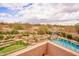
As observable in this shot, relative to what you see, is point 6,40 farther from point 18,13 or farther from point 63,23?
point 63,23

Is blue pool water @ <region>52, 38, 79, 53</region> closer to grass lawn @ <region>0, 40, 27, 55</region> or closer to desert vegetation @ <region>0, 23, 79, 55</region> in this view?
desert vegetation @ <region>0, 23, 79, 55</region>

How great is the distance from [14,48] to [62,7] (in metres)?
0.65

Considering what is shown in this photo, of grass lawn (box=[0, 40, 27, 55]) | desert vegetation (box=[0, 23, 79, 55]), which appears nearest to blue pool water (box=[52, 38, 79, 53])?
desert vegetation (box=[0, 23, 79, 55])

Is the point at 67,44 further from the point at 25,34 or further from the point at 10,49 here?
the point at 10,49

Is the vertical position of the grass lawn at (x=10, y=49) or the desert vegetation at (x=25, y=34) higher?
the desert vegetation at (x=25, y=34)

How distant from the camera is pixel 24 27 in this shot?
6.03 ft

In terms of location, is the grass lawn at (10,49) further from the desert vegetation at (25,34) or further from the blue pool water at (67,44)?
the blue pool water at (67,44)

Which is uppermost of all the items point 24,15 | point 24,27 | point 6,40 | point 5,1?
point 5,1

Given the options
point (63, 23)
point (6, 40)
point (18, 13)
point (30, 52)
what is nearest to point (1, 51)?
point (6, 40)

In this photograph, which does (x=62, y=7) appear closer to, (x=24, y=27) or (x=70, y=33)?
(x=70, y=33)

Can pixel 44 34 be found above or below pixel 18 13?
below

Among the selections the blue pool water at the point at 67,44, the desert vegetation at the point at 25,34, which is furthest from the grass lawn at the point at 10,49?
the blue pool water at the point at 67,44

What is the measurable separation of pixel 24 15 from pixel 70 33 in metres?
0.52

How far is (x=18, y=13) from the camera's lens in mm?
1830
